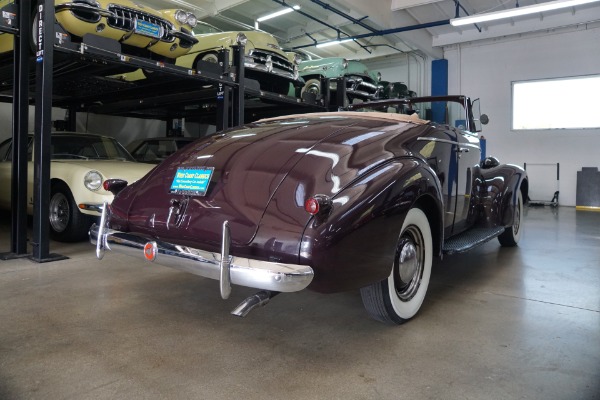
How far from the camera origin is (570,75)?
11.5m

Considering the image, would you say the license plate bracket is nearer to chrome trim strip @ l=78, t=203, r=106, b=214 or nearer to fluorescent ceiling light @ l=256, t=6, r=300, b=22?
chrome trim strip @ l=78, t=203, r=106, b=214

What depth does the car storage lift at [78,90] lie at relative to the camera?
3.86 metres

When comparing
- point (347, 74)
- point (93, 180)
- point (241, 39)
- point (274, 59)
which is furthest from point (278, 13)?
point (93, 180)

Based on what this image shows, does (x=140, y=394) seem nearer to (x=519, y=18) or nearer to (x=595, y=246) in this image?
(x=595, y=246)

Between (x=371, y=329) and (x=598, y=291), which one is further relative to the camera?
(x=598, y=291)

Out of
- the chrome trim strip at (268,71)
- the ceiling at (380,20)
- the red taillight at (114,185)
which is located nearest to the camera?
the red taillight at (114,185)

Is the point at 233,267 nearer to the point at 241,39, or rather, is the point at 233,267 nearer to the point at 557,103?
the point at 241,39

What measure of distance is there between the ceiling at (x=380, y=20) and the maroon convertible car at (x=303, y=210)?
7498 millimetres

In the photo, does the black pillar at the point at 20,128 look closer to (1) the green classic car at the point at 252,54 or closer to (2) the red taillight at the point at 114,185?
(2) the red taillight at the point at 114,185

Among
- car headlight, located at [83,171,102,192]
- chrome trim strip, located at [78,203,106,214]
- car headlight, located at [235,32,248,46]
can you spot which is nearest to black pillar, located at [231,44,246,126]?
car headlight, located at [235,32,248,46]

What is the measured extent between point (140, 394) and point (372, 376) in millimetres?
950

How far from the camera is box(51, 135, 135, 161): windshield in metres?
5.29

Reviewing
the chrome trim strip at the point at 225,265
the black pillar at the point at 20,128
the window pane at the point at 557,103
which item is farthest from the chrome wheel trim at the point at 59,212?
the window pane at the point at 557,103

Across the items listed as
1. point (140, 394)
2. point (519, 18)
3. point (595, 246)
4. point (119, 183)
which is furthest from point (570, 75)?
point (140, 394)
